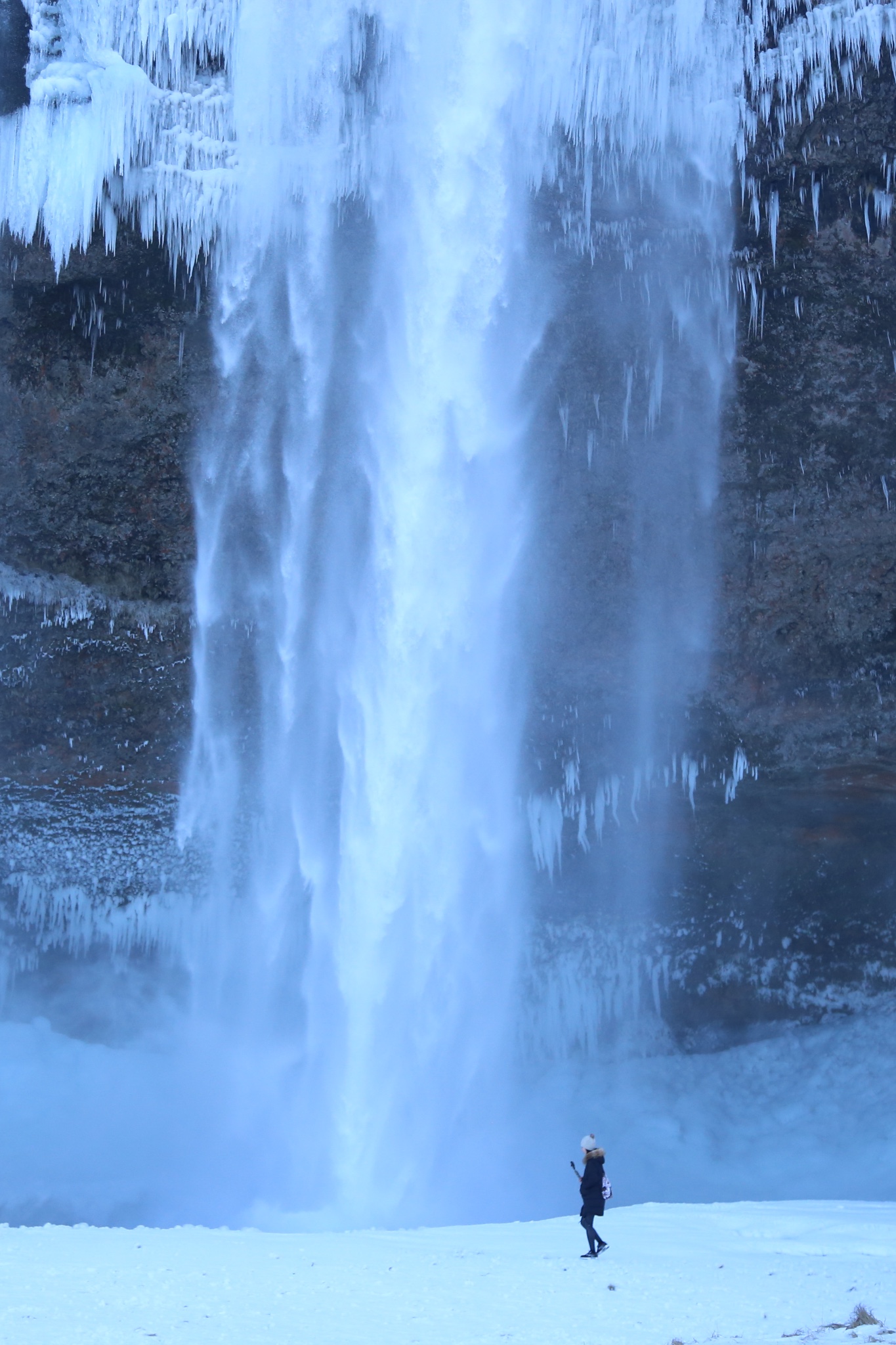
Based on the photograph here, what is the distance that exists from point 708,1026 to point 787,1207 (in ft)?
15.0

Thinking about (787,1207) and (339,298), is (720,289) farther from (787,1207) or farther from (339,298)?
(787,1207)

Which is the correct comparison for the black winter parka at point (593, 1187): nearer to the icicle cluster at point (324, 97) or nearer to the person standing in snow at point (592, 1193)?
the person standing in snow at point (592, 1193)

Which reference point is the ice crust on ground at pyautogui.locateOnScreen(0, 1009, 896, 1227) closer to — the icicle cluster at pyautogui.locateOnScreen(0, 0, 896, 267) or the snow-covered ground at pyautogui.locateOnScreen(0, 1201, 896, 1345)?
the snow-covered ground at pyautogui.locateOnScreen(0, 1201, 896, 1345)

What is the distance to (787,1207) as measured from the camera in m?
9.22

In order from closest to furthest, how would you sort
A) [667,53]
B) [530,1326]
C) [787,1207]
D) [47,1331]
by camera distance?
[47,1331]
[530,1326]
[787,1207]
[667,53]


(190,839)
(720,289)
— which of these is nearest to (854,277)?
(720,289)

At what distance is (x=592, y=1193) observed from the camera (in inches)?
281

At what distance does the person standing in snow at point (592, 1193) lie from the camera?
22.6ft

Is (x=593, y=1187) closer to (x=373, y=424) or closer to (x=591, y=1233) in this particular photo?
(x=591, y=1233)

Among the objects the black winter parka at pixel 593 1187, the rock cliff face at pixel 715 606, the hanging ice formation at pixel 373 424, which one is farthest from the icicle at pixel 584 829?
the black winter parka at pixel 593 1187

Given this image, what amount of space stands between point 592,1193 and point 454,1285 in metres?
1.49

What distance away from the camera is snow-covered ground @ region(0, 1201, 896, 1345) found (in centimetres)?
474

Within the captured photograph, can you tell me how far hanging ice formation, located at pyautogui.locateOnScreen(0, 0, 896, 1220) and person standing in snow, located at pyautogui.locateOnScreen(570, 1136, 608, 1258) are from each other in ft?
12.9

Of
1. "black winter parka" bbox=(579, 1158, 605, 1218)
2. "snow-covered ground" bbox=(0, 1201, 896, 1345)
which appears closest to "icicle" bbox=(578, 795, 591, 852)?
"snow-covered ground" bbox=(0, 1201, 896, 1345)
